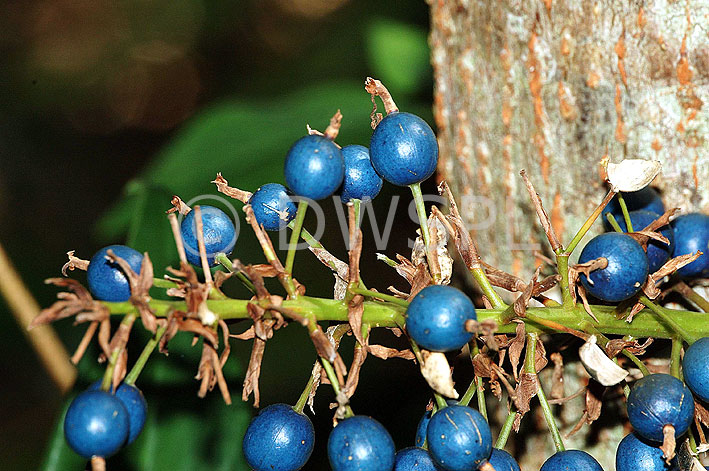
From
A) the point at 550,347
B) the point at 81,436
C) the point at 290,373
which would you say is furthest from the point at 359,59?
the point at 81,436

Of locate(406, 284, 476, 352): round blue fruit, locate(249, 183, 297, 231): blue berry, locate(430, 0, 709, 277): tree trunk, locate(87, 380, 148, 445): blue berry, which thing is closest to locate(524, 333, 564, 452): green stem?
locate(406, 284, 476, 352): round blue fruit

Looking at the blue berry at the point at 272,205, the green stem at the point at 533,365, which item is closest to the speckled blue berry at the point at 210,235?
the blue berry at the point at 272,205

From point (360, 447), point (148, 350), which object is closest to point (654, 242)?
point (360, 447)

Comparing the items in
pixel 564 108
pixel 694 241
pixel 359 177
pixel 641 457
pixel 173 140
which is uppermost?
pixel 359 177

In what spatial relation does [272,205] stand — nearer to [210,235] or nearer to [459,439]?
[210,235]

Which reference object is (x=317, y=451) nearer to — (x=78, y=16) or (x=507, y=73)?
(x=507, y=73)

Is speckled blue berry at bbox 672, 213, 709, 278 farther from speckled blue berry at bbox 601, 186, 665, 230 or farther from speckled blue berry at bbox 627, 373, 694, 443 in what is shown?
speckled blue berry at bbox 627, 373, 694, 443
